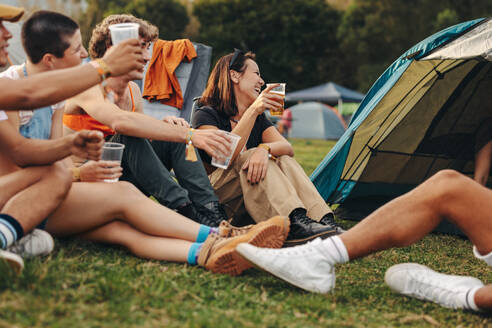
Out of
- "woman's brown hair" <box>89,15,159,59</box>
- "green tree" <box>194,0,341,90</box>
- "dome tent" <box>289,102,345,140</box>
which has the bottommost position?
"dome tent" <box>289,102,345,140</box>

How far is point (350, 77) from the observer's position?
30578 millimetres

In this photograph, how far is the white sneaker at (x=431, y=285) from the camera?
1809mm

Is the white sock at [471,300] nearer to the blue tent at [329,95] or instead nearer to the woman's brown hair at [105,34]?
the woman's brown hair at [105,34]

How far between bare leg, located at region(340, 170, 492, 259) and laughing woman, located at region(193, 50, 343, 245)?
652 millimetres

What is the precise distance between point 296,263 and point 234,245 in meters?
0.28

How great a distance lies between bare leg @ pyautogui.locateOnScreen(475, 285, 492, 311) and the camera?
172 cm

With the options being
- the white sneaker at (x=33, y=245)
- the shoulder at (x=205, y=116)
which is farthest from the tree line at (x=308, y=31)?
the white sneaker at (x=33, y=245)

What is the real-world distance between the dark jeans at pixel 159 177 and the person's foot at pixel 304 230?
429mm

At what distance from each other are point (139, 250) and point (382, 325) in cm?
103

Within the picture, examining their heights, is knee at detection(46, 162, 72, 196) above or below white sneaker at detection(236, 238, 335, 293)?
above

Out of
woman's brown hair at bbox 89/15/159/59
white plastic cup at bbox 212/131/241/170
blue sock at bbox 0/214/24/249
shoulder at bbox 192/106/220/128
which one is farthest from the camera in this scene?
shoulder at bbox 192/106/220/128

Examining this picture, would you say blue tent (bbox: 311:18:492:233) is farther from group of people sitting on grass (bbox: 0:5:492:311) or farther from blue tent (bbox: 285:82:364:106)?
blue tent (bbox: 285:82:364:106)

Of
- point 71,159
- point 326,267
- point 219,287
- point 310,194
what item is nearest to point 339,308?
point 326,267

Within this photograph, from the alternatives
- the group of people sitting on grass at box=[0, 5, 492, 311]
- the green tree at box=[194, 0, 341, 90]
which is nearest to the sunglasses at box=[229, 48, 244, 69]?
the group of people sitting on grass at box=[0, 5, 492, 311]
